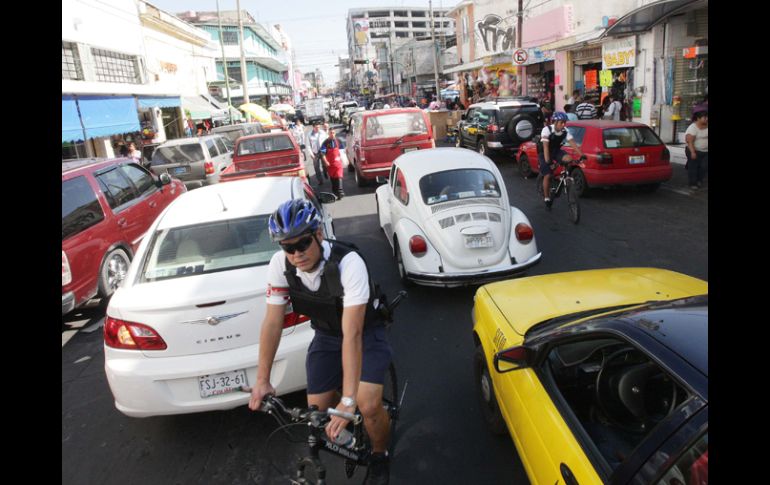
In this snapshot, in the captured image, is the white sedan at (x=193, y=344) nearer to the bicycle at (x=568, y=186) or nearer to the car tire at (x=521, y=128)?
the bicycle at (x=568, y=186)

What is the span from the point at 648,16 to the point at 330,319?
15.9 meters

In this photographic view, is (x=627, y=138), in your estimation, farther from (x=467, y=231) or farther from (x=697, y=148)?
(x=467, y=231)

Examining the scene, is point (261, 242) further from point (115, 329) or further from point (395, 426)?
point (395, 426)

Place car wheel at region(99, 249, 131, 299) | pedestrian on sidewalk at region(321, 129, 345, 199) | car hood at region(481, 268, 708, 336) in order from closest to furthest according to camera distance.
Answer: car hood at region(481, 268, 708, 336) < car wheel at region(99, 249, 131, 299) < pedestrian on sidewalk at region(321, 129, 345, 199)

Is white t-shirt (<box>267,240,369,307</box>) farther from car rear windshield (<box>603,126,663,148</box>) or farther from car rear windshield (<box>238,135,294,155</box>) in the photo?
car rear windshield (<box>238,135,294,155</box>)

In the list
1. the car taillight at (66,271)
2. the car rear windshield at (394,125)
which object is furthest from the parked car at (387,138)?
the car taillight at (66,271)

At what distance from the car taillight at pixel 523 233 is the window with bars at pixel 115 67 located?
59.0 feet

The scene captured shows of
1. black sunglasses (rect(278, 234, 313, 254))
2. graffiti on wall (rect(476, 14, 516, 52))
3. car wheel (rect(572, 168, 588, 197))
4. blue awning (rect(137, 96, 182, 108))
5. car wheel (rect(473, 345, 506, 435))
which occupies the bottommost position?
car wheel (rect(473, 345, 506, 435))

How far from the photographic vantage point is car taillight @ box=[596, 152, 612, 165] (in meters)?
9.48

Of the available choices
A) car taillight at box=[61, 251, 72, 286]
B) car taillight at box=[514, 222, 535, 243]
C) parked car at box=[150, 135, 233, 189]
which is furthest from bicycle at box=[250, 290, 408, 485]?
parked car at box=[150, 135, 233, 189]

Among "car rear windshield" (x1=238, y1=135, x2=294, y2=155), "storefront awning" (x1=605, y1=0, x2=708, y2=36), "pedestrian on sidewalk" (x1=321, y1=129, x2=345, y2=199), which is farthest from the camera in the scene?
"storefront awning" (x1=605, y1=0, x2=708, y2=36)

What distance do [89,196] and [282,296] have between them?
517 cm

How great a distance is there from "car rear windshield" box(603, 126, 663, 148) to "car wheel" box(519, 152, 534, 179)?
3063 millimetres
